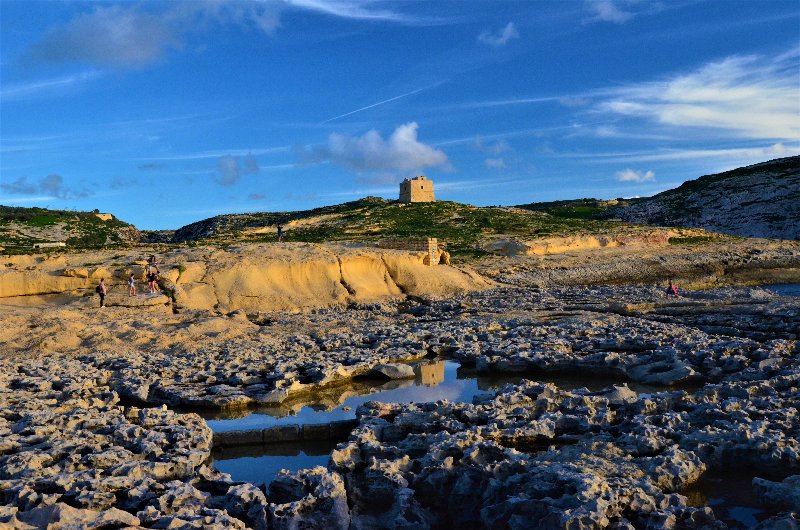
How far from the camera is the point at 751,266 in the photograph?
42531 millimetres

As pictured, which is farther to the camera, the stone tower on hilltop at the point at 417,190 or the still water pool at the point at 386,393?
the stone tower on hilltop at the point at 417,190

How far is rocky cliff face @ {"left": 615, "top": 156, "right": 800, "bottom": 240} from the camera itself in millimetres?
64125

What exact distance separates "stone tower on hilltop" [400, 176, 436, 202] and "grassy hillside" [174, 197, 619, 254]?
1718mm

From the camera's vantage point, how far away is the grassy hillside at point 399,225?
A: 52.3 meters

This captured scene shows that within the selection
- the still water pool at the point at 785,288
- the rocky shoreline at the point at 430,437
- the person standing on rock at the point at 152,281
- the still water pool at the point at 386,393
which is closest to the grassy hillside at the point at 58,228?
the person standing on rock at the point at 152,281

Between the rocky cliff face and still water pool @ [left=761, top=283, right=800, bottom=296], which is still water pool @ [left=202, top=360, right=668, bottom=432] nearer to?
still water pool @ [left=761, top=283, right=800, bottom=296]

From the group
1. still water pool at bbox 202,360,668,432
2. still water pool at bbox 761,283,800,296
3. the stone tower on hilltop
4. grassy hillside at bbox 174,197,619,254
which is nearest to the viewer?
still water pool at bbox 202,360,668,432

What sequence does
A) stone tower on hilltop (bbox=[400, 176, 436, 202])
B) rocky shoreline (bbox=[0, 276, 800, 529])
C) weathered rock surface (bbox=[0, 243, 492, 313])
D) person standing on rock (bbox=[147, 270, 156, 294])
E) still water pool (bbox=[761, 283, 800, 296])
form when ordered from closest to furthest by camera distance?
rocky shoreline (bbox=[0, 276, 800, 529])
person standing on rock (bbox=[147, 270, 156, 294])
weathered rock surface (bbox=[0, 243, 492, 313])
still water pool (bbox=[761, 283, 800, 296])
stone tower on hilltop (bbox=[400, 176, 436, 202])

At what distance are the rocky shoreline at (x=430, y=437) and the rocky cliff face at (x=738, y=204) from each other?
181ft

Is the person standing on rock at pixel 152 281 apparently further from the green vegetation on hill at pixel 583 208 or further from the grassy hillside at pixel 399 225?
the green vegetation on hill at pixel 583 208

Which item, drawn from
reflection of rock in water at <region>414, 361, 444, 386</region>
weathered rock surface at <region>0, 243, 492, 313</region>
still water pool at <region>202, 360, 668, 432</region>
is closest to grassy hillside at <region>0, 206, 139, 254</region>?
weathered rock surface at <region>0, 243, 492, 313</region>

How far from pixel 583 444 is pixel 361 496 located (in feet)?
10.4

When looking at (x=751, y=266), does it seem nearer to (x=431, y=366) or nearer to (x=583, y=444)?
(x=431, y=366)

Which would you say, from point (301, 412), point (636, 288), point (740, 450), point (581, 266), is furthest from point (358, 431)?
point (581, 266)
